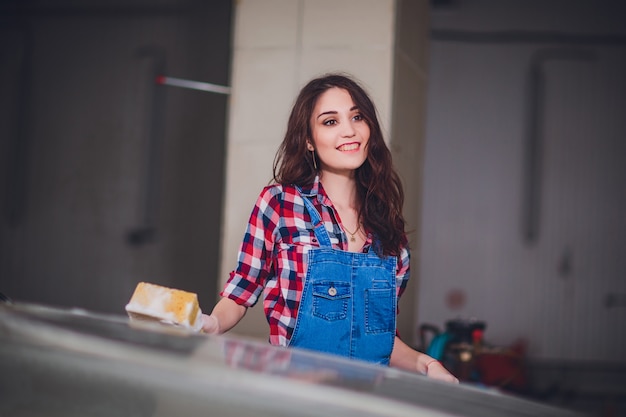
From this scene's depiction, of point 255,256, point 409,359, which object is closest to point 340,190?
point 255,256

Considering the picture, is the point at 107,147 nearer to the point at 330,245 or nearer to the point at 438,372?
the point at 330,245

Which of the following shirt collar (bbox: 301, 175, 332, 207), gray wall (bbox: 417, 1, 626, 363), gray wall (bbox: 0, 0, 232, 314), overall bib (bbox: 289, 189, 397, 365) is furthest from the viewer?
gray wall (bbox: 417, 1, 626, 363)

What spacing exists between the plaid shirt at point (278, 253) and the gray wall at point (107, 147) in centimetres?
349

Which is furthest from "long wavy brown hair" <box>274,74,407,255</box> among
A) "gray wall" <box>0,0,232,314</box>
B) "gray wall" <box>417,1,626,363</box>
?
"gray wall" <box>417,1,626,363</box>

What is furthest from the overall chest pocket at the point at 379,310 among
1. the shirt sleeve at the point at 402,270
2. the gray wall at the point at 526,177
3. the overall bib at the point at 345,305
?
the gray wall at the point at 526,177

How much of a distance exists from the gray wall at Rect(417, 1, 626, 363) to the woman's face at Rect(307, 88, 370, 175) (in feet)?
12.7

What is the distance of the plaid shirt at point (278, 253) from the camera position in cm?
166

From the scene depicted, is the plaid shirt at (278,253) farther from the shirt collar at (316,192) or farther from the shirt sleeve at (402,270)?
the shirt sleeve at (402,270)

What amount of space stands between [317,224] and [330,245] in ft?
0.21

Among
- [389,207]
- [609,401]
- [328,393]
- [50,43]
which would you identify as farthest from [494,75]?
[328,393]

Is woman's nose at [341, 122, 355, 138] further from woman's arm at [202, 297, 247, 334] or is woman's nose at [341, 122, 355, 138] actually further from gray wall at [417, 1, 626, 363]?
gray wall at [417, 1, 626, 363]

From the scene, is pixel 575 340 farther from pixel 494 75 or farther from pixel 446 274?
pixel 494 75

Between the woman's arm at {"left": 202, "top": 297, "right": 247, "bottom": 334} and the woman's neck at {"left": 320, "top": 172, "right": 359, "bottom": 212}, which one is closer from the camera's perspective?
the woman's arm at {"left": 202, "top": 297, "right": 247, "bottom": 334}

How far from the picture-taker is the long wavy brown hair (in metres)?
1.84
